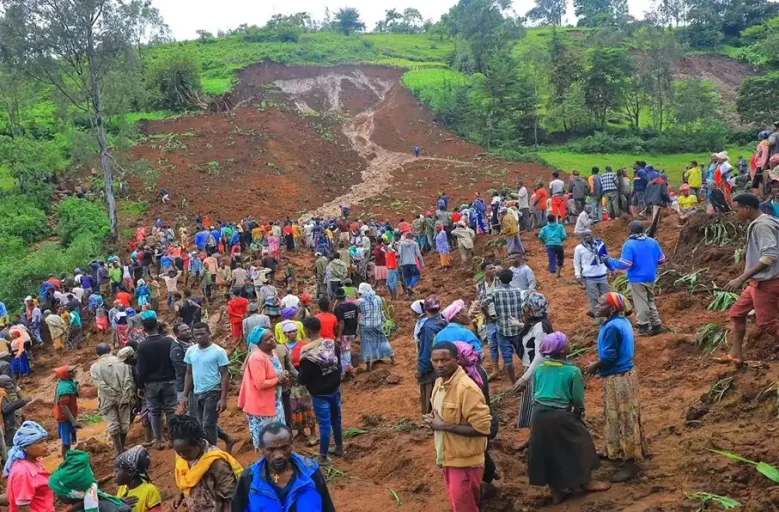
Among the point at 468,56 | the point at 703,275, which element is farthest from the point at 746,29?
the point at 703,275

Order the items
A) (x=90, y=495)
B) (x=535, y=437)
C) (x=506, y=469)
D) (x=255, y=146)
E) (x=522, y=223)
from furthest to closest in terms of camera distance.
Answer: (x=255, y=146), (x=522, y=223), (x=506, y=469), (x=535, y=437), (x=90, y=495)

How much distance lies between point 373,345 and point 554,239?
14.3 ft

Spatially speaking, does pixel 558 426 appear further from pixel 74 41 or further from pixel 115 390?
pixel 74 41

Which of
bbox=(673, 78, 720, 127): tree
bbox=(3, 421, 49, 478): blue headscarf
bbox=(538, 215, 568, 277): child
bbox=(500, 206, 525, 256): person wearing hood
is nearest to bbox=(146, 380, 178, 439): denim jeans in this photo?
bbox=(3, 421, 49, 478): blue headscarf

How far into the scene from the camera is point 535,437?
4.67m

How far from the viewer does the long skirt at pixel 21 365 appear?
13.9 m

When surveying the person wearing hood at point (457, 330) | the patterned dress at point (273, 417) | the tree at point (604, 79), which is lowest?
the patterned dress at point (273, 417)

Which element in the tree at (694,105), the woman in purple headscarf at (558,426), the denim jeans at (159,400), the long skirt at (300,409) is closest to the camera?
the woman in purple headscarf at (558,426)

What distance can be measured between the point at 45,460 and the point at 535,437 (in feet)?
Answer: 25.0

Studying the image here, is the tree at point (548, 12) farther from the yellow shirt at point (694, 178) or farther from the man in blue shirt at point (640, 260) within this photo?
the man in blue shirt at point (640, 260)

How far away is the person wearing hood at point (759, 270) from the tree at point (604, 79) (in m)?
39.0

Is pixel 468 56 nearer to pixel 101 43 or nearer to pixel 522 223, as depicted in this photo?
pixel 101 43

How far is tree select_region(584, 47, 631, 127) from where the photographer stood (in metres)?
41.1

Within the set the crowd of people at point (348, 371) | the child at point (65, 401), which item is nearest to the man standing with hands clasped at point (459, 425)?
the crowd of people at point (348, 371)
